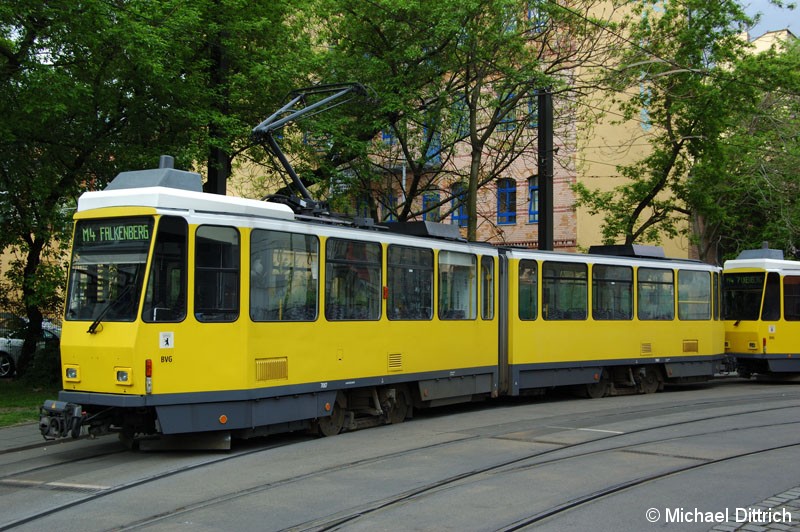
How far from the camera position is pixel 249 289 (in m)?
10.8

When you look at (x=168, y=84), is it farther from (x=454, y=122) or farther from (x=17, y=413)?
(x=454, y=122)

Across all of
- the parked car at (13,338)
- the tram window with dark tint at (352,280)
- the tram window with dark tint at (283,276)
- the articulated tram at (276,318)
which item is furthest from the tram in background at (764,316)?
the parked car at (13,338)

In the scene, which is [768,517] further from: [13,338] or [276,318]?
[13,338]

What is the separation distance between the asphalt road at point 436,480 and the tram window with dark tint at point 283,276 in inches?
70.8

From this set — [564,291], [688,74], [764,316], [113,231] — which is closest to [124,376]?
[113,231]

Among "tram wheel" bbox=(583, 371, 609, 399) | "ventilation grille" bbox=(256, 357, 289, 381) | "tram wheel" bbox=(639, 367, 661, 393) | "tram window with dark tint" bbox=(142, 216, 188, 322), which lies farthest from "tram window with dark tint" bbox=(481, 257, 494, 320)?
"tram window with dark tint" bbox=(142, 216, 188, 322)

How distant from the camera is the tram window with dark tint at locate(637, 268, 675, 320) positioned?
18625 mm

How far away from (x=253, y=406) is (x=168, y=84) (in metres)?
7.90

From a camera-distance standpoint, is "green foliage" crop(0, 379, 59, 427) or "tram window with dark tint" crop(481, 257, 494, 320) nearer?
"green foliage" crop(0, 379, 59, 427)

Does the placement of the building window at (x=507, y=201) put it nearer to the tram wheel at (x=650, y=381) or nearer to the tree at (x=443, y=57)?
the tree at (x=443, y=57)

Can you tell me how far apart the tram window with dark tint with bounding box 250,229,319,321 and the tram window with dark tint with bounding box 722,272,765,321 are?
44.4ft

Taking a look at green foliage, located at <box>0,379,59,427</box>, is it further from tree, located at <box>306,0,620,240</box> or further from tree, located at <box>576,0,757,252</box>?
tree, located at <box>576,0,757,252</box>

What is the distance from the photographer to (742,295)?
2220cm

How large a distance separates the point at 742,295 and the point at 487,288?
9.87m
